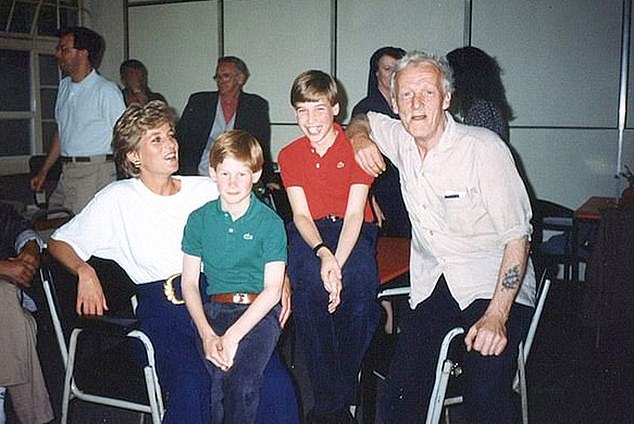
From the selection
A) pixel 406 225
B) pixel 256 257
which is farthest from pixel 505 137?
pixel 256 257

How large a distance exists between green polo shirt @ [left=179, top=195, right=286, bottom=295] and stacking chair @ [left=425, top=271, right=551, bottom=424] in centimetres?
60

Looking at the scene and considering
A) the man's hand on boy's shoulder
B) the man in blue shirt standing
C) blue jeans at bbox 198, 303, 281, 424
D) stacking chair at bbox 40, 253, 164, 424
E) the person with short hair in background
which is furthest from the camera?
the person with short hair in background

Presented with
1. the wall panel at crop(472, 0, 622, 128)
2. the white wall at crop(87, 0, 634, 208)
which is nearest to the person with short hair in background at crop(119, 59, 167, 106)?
the white wall at crop(87, 0, 634, 208)

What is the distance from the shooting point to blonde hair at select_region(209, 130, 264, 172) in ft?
7.44

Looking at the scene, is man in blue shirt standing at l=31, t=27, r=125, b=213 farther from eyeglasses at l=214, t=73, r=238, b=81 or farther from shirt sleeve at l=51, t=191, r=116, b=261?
shirt sleeve at l=51, t=191, r=116, b=261

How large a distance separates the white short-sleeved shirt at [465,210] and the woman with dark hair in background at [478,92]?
1.03 metres

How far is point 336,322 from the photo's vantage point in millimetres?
2619

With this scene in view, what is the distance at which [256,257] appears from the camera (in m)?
2.29

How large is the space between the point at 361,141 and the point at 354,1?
4.06 meters

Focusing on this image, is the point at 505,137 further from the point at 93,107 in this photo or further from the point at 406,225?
the point at 93,107

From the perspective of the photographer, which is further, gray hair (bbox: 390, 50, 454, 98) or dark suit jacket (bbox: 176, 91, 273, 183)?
dark suit jacket (bbox: 176, 91, 273, 183)

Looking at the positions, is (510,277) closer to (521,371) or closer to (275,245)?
(521,371)

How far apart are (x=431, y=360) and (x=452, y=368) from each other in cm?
7

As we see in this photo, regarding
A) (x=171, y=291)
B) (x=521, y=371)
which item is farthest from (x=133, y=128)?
(x=521, y=371)
